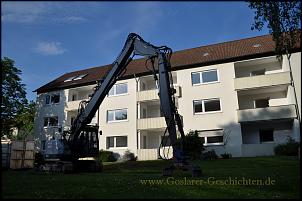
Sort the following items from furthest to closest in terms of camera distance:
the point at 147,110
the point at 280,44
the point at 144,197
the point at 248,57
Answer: the point at 147,110 → the point at 248,57 → the point at 280,44 → the point at 144,197

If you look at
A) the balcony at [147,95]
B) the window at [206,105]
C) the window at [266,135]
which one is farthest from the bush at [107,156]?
the window at [266,135]

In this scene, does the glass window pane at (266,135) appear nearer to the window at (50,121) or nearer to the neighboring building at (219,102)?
the neighboring building at (219,102)

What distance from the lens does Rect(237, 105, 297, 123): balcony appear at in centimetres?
2625

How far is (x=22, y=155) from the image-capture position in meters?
24.5

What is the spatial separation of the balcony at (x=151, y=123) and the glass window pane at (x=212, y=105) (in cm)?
439

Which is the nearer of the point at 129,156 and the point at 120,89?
the point at 129,156

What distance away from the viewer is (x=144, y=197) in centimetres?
782

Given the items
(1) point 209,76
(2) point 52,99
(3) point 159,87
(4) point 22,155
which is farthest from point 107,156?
(3) point 159,87

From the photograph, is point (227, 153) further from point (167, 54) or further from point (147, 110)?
point (167, 54)

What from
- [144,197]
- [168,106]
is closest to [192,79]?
[168,106]

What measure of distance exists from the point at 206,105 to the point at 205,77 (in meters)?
2.90

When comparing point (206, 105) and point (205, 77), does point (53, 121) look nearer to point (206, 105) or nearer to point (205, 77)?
point (206, 105)

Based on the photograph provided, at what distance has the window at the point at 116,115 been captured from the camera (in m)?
33.6

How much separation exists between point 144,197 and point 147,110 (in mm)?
26714
